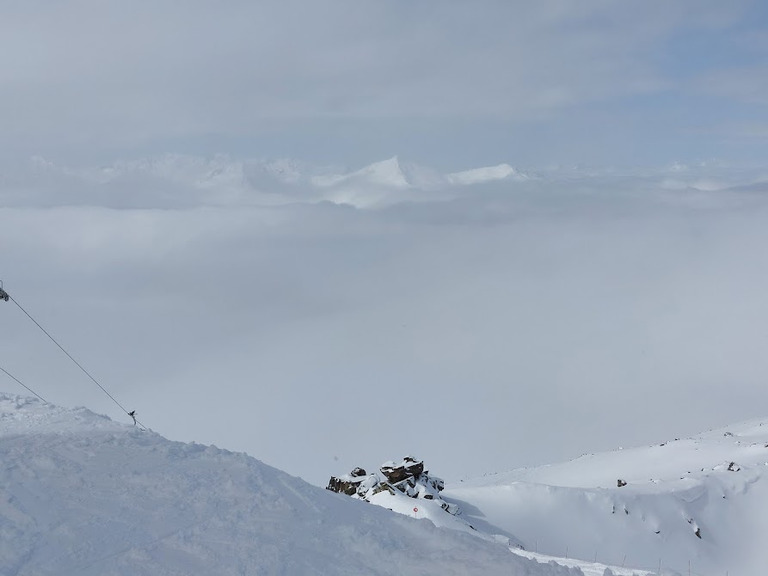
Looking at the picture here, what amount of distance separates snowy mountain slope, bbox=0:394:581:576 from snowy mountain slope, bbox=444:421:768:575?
23.4 meters

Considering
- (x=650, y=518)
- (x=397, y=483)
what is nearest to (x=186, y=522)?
(x=397, y=483)

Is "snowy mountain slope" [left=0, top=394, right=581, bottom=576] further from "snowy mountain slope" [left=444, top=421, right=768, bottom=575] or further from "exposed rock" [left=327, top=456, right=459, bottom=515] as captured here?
"snowy mountain slope" [left=444, top=421, right=768, bottom=575]

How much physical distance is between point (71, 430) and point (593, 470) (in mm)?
46657

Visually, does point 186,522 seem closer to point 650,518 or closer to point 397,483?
point 397,483

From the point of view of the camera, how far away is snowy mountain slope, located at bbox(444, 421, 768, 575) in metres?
35.3

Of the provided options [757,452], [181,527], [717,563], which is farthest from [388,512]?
[757,452]

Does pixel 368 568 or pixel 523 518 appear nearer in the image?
pixel 368 568

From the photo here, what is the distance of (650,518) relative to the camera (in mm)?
37531

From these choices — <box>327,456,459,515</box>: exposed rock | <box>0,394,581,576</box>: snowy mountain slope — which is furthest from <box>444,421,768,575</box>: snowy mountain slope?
<box>0,394,581,576</box>: snowy mountain slope

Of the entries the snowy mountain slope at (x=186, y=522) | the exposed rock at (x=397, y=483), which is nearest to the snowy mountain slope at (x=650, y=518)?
the exposed rock at (x=397, y=483)

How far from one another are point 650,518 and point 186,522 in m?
31.9

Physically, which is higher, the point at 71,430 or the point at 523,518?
the point at 523,518

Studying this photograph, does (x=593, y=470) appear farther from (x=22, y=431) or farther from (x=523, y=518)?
(x=22, y=431)

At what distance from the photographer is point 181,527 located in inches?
467
